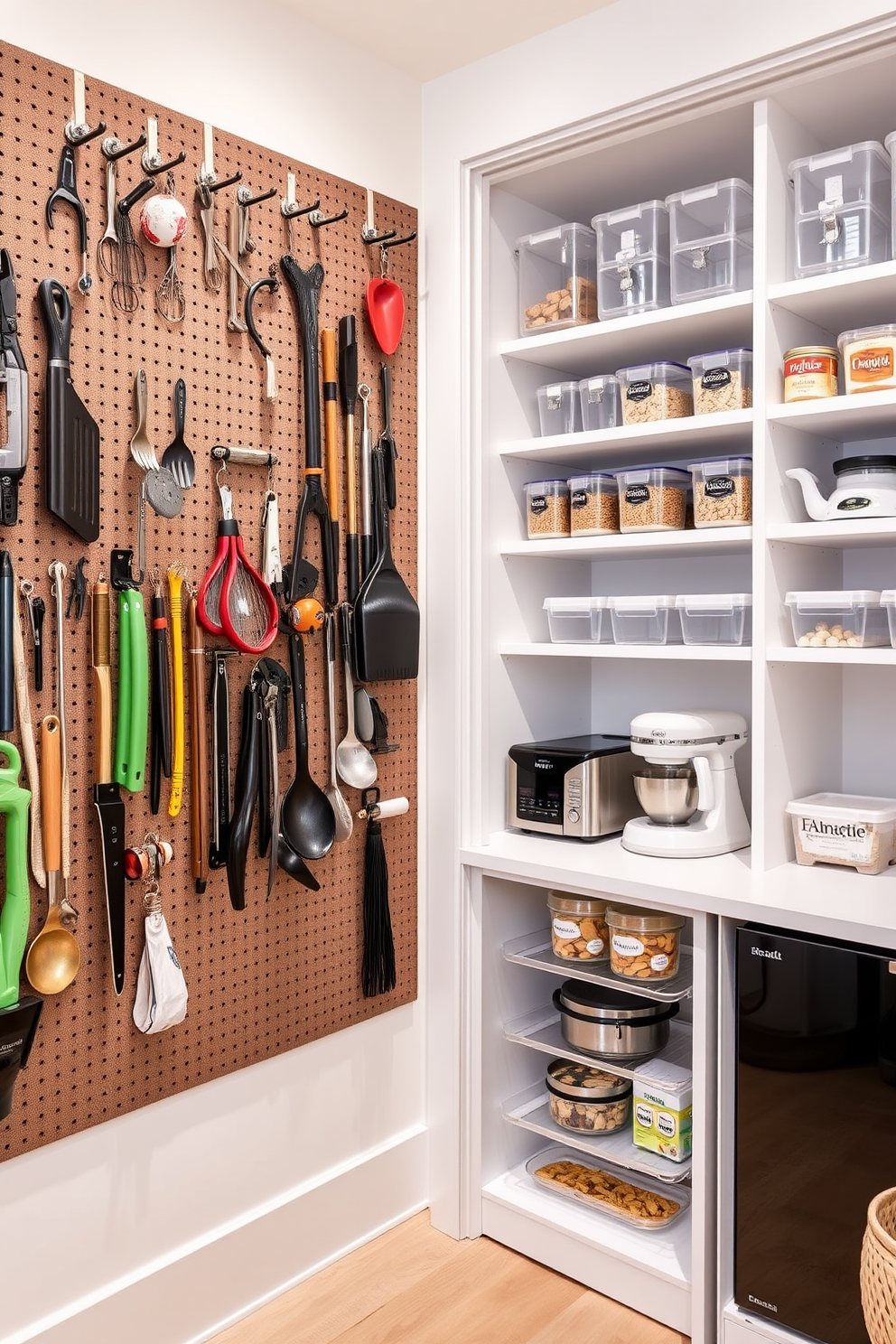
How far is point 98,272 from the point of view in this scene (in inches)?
68.9

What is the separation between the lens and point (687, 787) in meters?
2.17

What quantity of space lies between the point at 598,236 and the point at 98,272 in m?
1.07

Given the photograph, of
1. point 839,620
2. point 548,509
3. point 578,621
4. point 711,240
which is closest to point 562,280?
point 711,240

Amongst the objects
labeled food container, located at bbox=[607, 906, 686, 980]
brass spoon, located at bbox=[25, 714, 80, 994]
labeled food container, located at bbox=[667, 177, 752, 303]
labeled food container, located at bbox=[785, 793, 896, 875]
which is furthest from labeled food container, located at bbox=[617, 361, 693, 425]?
brass spoon, located at bbox=[25, 714, 80, 994]

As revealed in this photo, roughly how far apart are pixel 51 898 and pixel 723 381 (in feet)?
5.19

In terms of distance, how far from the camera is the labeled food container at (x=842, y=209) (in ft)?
6.18

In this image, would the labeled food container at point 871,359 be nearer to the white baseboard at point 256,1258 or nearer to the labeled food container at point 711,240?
the labeled food container at point 711,240

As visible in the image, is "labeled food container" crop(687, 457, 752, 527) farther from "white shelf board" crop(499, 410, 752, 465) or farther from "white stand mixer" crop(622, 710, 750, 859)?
"white stand mixer" crop(622, 710, 750, 859)

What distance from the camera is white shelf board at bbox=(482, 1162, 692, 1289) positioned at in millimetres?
2025

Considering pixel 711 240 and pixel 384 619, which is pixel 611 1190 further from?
pixel 711 240

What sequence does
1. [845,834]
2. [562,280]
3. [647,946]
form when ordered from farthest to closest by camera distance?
[562,280]
[647,946]
[845,834]

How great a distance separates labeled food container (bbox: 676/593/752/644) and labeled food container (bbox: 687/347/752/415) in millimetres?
378

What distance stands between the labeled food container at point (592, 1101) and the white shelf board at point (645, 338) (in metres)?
1.57

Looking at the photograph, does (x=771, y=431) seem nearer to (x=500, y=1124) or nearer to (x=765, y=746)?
(x=765, y=746)
